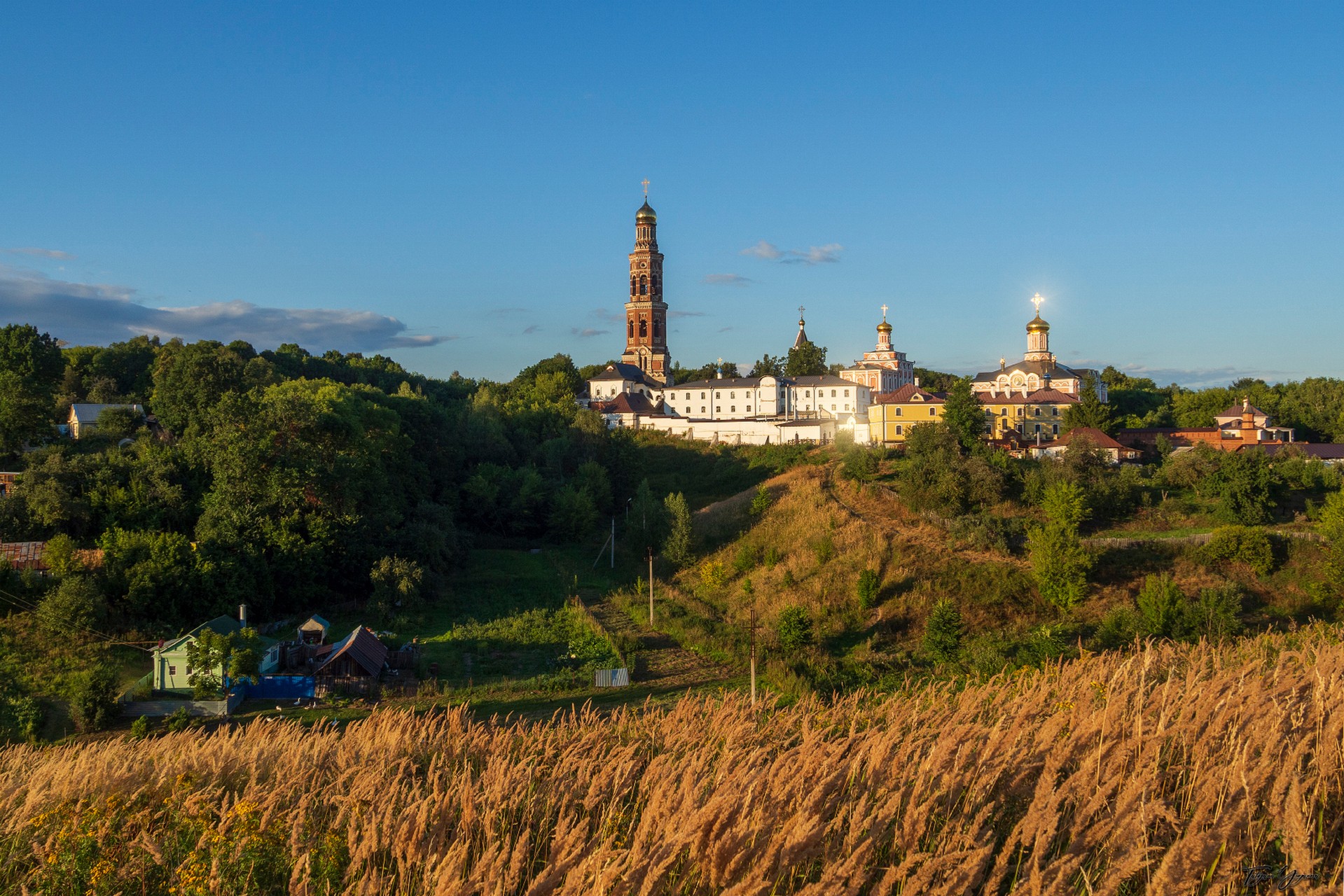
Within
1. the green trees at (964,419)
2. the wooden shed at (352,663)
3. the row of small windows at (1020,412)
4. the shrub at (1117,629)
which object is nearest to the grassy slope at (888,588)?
the shrub at (1117,629)

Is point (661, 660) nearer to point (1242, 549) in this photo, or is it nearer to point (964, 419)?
point (1242, 549)

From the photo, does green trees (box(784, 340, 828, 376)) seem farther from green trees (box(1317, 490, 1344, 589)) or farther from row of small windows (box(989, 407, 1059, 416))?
green trees (box(1317, 490, 1344, 589))

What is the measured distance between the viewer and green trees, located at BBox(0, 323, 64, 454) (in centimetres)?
3678

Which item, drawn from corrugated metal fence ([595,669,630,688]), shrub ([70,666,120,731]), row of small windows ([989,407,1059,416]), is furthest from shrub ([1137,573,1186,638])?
row of small windows ([989,407,1059,416])

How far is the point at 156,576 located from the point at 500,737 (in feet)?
78.8

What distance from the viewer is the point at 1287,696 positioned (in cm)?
544

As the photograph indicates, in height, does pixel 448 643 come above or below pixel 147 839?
below

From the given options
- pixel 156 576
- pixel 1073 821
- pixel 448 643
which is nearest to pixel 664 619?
pixel 448 643

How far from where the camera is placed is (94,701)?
19.1 m

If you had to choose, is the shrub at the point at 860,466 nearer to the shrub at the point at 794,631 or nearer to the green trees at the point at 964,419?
the green trees at the point at 964,419

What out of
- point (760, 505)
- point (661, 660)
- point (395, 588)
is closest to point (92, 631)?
point (395, 588)

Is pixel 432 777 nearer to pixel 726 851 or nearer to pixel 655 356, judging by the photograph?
pixel 726 851

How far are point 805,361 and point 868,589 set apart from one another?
53952mm

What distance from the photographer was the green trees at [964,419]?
43.6 meters
